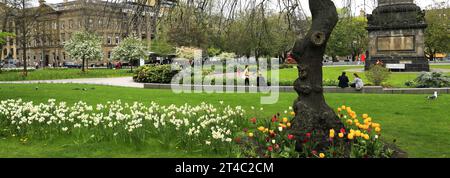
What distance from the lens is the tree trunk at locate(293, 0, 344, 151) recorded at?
7859 mm

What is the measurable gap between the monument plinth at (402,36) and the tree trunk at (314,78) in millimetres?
25427

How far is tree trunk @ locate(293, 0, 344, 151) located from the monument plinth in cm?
2543

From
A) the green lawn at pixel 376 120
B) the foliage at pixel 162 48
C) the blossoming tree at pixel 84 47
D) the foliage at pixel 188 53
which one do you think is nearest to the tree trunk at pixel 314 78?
the green lawn at pixel 376 120

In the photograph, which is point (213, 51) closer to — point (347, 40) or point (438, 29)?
point (347, 40)

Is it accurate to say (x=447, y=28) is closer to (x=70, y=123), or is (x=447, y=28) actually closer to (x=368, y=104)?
(x=368, y=104)

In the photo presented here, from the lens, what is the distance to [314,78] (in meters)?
8.16

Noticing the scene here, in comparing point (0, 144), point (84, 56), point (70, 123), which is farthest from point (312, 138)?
point (84, 56)

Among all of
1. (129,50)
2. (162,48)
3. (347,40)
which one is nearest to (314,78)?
(129,50)

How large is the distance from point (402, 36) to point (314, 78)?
1063 inches

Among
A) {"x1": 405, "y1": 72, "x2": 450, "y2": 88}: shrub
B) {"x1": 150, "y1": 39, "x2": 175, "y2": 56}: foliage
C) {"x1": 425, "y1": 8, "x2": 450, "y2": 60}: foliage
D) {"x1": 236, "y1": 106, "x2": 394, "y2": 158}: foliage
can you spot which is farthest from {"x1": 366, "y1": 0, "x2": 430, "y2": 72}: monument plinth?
{"x1": 150, "y1": 39, "x2": 175, "y2": 56}: foliage

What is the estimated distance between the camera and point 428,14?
64.4 m

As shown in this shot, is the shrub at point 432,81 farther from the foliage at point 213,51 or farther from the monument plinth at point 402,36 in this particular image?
the foliage at point 213,51

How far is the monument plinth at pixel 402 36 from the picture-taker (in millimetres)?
32031

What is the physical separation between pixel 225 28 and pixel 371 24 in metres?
25.2
